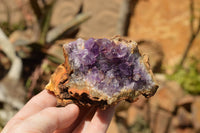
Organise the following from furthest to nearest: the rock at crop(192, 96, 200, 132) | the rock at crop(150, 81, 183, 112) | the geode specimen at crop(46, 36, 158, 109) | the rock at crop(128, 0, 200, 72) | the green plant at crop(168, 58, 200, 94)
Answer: the rock at crop(128, 0, 200, 72) < the green plant at crop(168, 58, 200, 94) < the rock at crop(150, 81, 183, 112) < the rock at crop(192, 96, 200, 132) < the geode specimen at crop(46, 36, 158, 109)

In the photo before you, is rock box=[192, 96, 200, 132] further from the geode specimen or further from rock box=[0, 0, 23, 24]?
rock box=[0, 0, 23, 24]

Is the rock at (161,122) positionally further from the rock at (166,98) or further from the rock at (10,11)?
the rock at (10,11)

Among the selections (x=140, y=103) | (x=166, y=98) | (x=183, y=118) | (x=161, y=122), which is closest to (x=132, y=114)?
(x=140, y=103)

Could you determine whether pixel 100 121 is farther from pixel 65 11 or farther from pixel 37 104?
pixel 65 11

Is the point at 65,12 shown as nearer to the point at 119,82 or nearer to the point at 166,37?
the point at 166,37

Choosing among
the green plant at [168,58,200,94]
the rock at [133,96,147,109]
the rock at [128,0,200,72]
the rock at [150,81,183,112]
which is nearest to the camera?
the rock at [133,96,147,109]

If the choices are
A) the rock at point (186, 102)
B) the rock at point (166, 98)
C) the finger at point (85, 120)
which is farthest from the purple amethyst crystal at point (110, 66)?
the rock at point (186, 102)

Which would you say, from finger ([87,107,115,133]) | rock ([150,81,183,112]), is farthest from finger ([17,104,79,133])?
rock ([150,81,183,112])
